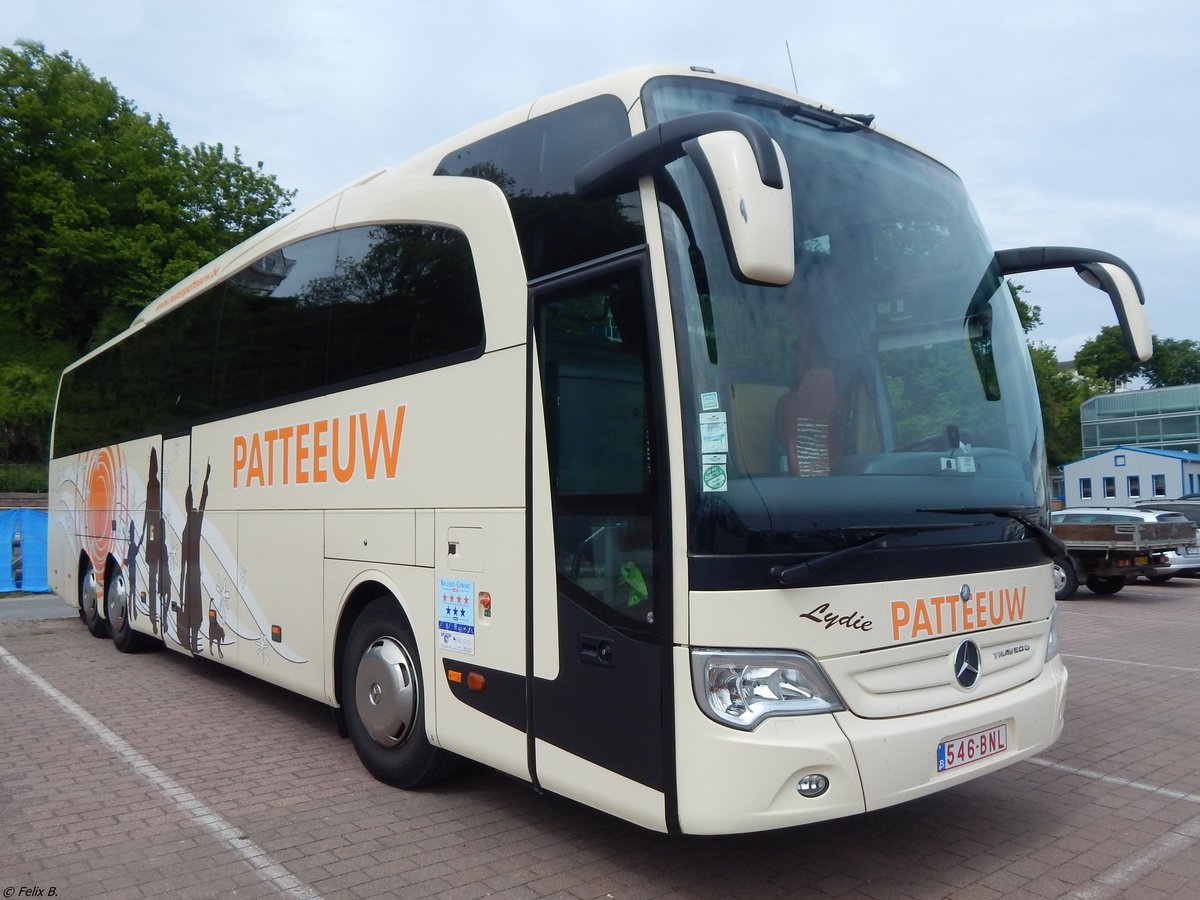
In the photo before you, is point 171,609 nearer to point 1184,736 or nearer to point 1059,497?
point 1184,736

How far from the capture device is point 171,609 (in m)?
9.27

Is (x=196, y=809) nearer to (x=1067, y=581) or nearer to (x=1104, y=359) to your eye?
(x=1067, y=581)

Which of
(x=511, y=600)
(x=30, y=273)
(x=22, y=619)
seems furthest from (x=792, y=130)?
(x=30, y=273)

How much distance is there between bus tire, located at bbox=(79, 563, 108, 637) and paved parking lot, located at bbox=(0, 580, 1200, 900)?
4.58 meters

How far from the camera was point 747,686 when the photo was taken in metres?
3.78

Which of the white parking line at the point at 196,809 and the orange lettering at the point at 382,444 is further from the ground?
the orange lettering at the point at 382,444

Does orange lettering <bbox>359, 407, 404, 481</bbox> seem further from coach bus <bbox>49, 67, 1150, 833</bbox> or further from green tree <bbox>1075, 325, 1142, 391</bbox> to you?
green tree <bbox>1075, 325, 1142, 391</bbox>

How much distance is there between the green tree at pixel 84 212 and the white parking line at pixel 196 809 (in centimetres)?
3104

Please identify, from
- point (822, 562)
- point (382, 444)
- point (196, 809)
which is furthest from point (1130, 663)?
point (196, 809)

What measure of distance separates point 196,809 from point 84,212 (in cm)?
3673

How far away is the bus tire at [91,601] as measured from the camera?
12102 millimetres

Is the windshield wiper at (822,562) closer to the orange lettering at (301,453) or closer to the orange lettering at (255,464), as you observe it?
the orange lettering at (301,453)

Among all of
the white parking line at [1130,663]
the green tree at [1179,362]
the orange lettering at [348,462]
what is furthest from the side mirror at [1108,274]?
the green tree at [1179,362]

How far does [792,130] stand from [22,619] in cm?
1500
